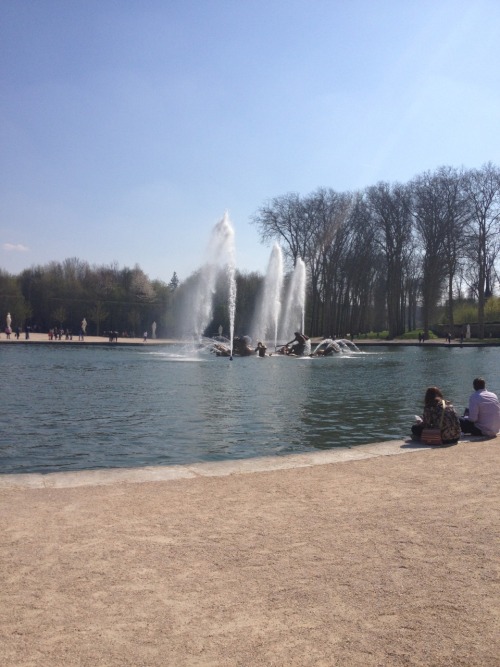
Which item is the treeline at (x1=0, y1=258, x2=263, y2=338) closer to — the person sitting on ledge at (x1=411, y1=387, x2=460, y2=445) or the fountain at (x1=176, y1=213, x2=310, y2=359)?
the fountain at (x1=176, y1=213, x2=310, y2=359)

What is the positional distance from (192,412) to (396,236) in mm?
50611

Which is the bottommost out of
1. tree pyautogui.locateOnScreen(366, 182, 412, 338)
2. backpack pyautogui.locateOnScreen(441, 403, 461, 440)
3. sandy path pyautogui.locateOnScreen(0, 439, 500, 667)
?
sandy path pyautogui.locateOnScreen(0, 439, 500, 667)

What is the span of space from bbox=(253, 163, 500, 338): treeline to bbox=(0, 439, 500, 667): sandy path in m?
54.7

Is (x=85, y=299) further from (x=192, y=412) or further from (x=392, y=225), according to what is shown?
(x=192, y=412)

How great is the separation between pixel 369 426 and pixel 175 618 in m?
9.69

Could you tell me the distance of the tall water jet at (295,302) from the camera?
193 feet

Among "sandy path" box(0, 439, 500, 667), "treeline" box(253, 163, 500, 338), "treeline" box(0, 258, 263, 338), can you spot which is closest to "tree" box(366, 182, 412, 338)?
"treeline" box(253, 163, 500, 338)

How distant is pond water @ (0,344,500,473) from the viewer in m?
10.2

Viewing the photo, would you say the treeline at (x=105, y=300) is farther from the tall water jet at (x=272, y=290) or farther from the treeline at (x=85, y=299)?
the tall water jet at (x=272, y=290)

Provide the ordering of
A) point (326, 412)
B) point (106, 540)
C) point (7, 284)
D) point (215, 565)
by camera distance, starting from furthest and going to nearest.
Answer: point (7, 284) → point (326, 412) → point (106, 540) → point (215, 565)

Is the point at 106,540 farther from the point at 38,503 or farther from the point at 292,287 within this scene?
the point at 292,287

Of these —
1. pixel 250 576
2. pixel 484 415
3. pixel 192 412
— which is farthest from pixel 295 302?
pixel 250 576

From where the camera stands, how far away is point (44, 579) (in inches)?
170

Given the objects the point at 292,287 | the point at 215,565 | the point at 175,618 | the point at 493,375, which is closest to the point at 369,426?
the point at 215,565
